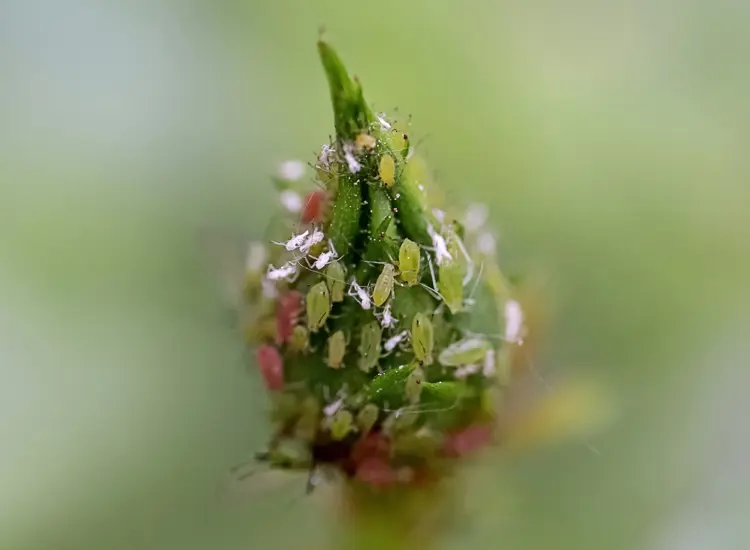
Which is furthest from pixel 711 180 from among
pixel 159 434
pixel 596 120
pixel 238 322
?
pixel 159 434

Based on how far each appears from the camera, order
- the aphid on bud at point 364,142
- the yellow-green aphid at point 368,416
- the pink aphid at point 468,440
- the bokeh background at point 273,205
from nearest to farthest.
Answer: the aphid on bud at point 364,142
the yellow-green aphid at point 368,416
the pink aphid at point 468,440
the bokeh background at point 273,205

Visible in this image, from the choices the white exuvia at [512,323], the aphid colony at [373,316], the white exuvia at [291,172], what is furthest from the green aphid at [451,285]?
the white exuvia at [291,172]

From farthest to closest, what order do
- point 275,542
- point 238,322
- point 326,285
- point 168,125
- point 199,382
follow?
point 168,125 < point 199,382 < point 275,542 < point 238,322 < point 326,285

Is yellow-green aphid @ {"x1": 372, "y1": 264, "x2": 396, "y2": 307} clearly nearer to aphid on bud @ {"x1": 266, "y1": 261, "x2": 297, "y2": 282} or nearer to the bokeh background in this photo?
aphid on bud @ {"x1": 266, "y1": 261, "x2": 297, "y2": 282}

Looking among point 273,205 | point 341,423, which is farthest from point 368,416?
point 273,205

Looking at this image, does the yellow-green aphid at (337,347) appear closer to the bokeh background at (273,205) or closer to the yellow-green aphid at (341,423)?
the yellow-green aphid at (341,423)

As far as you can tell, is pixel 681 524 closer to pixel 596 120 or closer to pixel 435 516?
pixel 435 516
